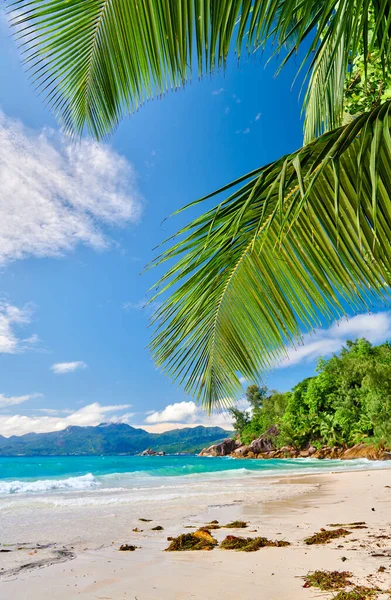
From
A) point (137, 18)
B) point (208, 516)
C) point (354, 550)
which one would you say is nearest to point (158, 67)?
point (137, 18)

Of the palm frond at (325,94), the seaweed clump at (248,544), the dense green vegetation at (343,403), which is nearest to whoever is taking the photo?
the palm frond at (325,94)

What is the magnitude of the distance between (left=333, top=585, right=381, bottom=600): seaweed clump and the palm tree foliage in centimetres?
187

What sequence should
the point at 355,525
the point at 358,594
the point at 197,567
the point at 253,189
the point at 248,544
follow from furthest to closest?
the point at 355,525, the point at 248,544, the point at 197,567, the point at 358,594, the point at 253,189

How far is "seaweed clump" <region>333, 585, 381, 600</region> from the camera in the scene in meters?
2.85

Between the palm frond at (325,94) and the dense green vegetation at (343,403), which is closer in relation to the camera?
the palm frond at (325,94)

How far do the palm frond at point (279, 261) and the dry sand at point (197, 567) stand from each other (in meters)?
2.21

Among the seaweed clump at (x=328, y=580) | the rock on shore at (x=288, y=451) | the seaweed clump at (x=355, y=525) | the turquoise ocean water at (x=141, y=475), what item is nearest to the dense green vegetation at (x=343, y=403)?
the rock on shore at (x=288, y=451)

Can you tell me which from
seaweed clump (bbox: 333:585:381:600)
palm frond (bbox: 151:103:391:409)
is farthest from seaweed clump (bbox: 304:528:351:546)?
palm frond (bbox: 151:103:391:409)

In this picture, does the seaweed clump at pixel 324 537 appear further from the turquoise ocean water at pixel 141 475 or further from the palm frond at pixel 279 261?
the turquoise ocean water at pixel 141 475

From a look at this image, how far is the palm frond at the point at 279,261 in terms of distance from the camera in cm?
131

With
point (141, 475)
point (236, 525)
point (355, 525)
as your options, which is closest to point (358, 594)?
point (355, 525)

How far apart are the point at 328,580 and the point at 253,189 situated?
11.1ft

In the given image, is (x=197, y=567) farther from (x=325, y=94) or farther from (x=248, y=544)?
(x=325, y=94)

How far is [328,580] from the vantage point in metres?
3.33
